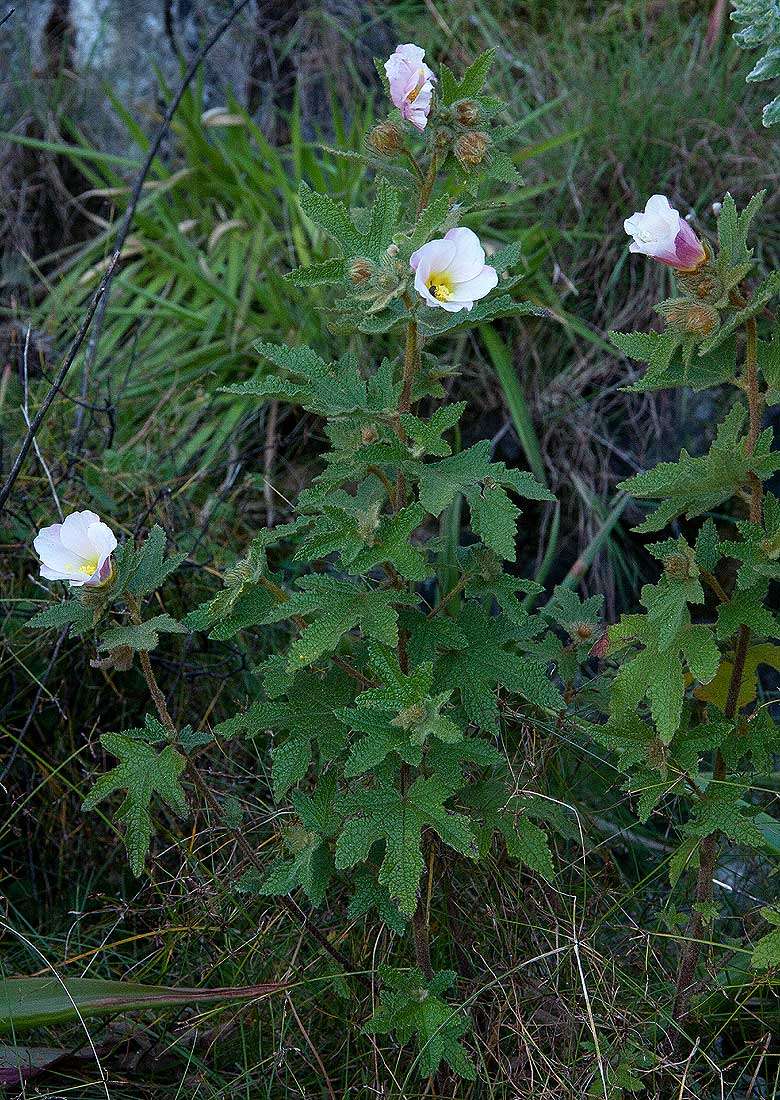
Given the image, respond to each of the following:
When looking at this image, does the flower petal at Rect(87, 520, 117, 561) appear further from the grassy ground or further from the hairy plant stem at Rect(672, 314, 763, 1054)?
the hairy plant stem at Rect(672, 314, 763, 1054)

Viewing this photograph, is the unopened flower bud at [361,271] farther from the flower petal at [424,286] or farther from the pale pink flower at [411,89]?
the pale pink flower at [411,89]

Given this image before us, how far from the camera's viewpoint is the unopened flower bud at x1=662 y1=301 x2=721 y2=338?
1281mm

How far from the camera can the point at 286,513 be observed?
99.8 inches

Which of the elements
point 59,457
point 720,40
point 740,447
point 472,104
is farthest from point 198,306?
point 740,447

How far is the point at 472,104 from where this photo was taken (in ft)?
4.33

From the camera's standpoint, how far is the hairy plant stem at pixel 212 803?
1446 millimetres

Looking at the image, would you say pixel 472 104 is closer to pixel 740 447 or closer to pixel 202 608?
pixel 740 447

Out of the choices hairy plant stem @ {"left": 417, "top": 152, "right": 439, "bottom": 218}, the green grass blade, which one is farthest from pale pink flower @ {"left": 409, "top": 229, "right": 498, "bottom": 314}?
the green grass blade

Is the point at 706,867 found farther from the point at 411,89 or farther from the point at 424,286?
the point at 411,89

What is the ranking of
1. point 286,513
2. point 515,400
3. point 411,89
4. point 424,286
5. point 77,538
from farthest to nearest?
point 515,400
point 286,513
point 77,538
point 411,89
point 424,286

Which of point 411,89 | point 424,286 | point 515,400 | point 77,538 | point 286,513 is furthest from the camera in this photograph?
point 515,400

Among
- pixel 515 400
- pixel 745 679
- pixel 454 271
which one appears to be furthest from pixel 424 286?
pixel 515 400

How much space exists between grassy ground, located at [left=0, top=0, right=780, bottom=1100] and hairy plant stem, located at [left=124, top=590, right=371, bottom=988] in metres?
0.03

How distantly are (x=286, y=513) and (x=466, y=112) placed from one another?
1.33m
